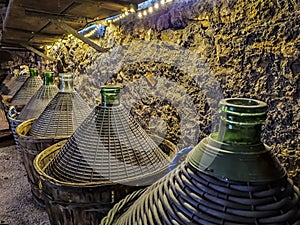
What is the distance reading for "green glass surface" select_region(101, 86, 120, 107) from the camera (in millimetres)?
943

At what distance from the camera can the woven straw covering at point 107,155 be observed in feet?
2.97

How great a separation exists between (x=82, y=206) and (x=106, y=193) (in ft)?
0.30

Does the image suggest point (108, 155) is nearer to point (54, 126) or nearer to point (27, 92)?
point (54, 126)

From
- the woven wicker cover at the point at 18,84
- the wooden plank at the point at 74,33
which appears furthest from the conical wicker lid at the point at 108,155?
the woven wicker cover at the point at 18,84

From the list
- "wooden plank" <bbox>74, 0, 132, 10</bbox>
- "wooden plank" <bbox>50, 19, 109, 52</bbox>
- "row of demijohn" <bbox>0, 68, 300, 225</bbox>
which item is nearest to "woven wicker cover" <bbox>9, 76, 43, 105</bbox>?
"row of demijohn" <bbox>0, 68, 300, 225</bbox>

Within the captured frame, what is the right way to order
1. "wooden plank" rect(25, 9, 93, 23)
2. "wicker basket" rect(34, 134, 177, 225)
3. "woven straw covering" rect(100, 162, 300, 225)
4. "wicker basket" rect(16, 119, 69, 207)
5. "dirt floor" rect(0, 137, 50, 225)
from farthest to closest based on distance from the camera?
"wooden plank" rect(25, 9, 93, 23) < "dirt floor" rect(0, 137, 50, 225) < "wicker basket" rect(16, 119, 69, 207) < "wicker basket" rect(34, 134, 177, 225) < "woven straw covering" rect(100, 162, 300, 225)

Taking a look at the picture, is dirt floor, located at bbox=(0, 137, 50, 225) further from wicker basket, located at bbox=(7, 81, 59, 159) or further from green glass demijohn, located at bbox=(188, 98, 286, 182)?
green glass demijohn, located at bbox=(188, 98, 286, 182)

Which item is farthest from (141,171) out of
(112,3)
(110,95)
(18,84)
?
(18,84)

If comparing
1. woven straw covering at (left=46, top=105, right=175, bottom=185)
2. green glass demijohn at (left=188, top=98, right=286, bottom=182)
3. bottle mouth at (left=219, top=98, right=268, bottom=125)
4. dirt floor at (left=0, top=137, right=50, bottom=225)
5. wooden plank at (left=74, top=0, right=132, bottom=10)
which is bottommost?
dirt floor at (left=0, top=137, right=50, bottom=225)

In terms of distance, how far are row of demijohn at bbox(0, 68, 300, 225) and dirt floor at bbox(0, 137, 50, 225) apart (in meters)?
0.09

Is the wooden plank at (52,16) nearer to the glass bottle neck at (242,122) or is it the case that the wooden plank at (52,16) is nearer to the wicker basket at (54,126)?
the wicker basket at (54,126)

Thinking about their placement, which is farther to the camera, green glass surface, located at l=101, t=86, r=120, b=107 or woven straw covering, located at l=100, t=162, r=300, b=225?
green glass surface, located at l=101, t=86, r=120, b=107

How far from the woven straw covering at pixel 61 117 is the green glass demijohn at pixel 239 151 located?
118cm

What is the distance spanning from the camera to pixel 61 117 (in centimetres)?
147
